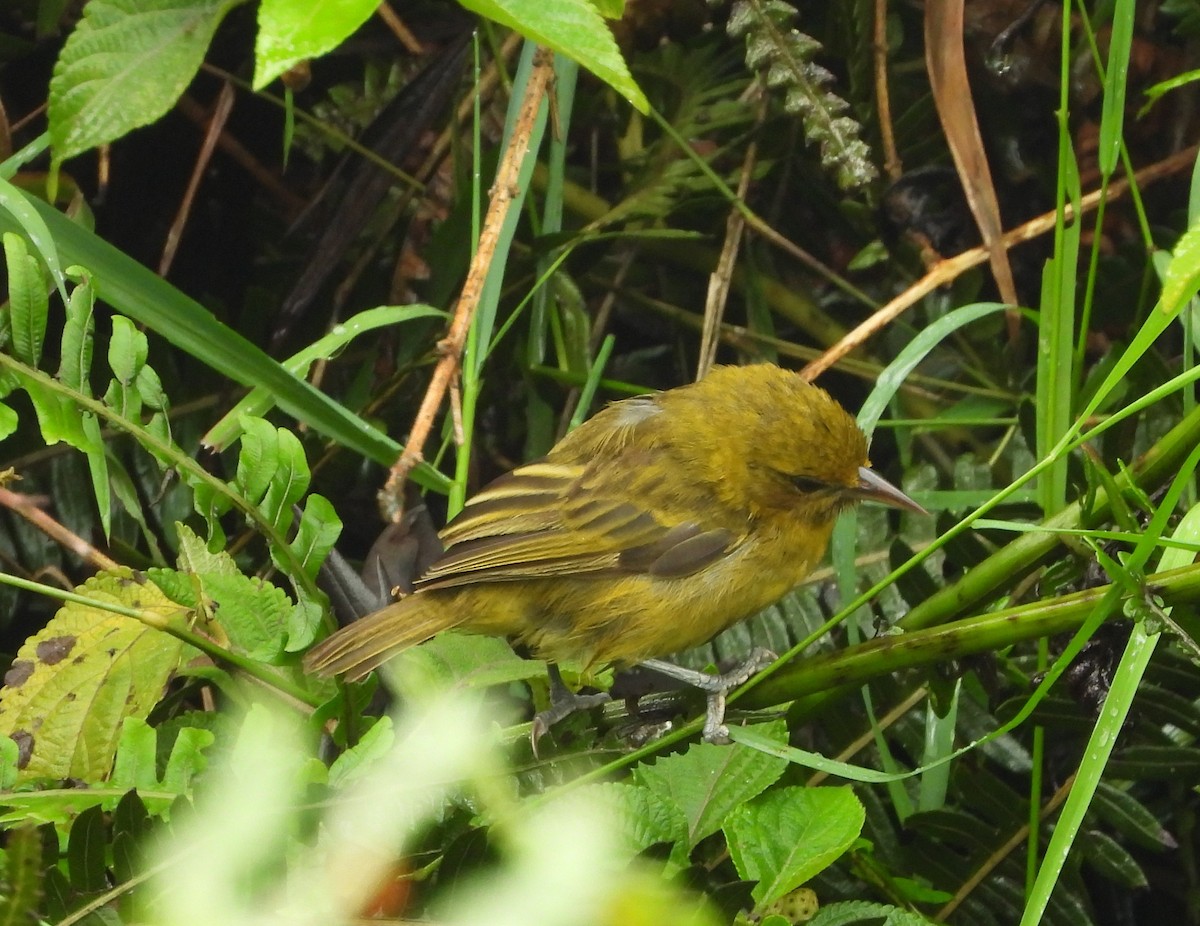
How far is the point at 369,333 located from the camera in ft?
11.6

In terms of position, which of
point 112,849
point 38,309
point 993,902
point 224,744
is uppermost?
point 38,309

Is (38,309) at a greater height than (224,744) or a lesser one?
greater

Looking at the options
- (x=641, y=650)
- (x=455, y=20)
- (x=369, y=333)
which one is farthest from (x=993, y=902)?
(x=455, y=20)

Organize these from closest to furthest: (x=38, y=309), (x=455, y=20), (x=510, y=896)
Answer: (x=510, y=896) < (x=38, y=309) < (x=455, y=20)

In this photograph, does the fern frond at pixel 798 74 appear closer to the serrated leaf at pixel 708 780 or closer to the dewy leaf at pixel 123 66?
the dewy leaf at pixel 123 66

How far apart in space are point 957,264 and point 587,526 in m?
1.01

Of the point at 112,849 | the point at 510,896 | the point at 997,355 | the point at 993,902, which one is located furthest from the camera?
the point at 997,355

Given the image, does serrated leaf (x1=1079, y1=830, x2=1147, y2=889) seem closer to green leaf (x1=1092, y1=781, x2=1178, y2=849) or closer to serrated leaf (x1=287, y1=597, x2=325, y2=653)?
green leaf (x1=1092, y1=781, x2=1178, y2=849)

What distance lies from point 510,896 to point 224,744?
41.2 inches

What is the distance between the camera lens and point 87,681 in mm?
2316

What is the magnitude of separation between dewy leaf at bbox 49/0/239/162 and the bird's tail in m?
0.97

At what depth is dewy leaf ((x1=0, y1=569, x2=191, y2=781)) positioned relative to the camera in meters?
2.27

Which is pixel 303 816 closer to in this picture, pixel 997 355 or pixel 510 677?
pixel 510 677

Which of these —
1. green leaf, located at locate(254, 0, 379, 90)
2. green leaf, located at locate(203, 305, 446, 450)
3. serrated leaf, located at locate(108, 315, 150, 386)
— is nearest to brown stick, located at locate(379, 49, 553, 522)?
green leaf, located at locate(203, 305, 446, 450)
